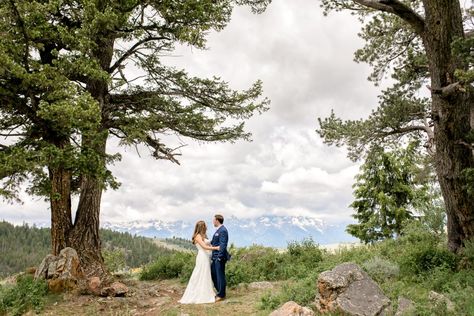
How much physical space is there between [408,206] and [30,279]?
25.9m

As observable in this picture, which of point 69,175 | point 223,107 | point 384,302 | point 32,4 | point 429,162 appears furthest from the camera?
point 429,162

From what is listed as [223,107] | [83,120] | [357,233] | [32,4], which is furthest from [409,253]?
[357,233]

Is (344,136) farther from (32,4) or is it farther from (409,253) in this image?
(32,4)

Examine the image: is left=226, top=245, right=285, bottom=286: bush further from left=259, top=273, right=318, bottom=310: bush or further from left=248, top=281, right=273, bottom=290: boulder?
left=259, top=273, right=318, bottom=310: bush

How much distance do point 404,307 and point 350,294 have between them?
1.03m

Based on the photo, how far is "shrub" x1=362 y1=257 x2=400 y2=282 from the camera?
1027cm

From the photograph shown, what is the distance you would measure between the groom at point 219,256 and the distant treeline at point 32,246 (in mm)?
147460

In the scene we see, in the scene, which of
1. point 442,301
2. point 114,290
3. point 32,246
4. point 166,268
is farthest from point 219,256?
point 32,246

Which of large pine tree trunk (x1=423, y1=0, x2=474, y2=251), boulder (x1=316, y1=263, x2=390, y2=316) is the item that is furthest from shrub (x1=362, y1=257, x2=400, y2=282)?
large pine tree trunk (x1=423, y1=0, x2=474, y2=251)

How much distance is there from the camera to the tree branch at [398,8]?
30.7ft

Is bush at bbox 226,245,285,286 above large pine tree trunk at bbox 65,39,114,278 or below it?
below

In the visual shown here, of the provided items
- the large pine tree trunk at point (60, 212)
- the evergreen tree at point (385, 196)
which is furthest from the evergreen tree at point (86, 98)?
the evergreen tree at point (385, 196)

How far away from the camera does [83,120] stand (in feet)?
33.3

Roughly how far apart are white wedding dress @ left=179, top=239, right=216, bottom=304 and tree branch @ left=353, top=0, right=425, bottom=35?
26.1 ft
